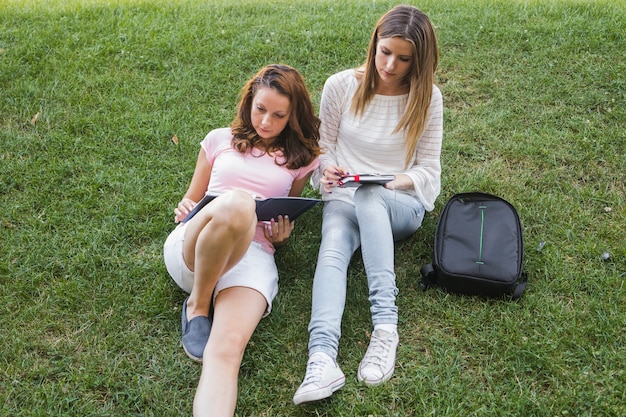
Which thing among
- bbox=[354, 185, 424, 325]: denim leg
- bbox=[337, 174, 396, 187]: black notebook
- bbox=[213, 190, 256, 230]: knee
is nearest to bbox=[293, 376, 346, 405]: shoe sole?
bbox=[354, 185, 424, 325]: denim leg

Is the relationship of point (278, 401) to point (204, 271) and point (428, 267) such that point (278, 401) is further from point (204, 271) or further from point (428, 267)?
point (428, 267)

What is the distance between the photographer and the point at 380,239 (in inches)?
130

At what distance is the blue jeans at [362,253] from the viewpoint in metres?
3.13

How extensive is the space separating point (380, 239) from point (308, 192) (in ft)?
3.43

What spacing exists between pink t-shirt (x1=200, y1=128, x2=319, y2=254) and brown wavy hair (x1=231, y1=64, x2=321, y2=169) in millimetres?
43

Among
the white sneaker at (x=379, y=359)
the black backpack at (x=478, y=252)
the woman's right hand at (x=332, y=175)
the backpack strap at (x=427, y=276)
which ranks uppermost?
the woman's right hand at (x=332, y=175)

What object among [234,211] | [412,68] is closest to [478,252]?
[412,68]

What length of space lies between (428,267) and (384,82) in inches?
41.6

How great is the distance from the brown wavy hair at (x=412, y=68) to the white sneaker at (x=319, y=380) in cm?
128

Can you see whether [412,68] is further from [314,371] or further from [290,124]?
[314,371]

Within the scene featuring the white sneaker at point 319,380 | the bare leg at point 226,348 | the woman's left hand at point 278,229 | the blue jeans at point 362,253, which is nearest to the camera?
the bare leg at point 226,348

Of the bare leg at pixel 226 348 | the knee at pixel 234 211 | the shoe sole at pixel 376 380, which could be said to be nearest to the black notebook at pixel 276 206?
the knee at pixel 234 211

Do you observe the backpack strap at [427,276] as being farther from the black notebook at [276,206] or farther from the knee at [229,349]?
the knee at [229,349]

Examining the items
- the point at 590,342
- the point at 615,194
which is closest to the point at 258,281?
the point at 590,342
